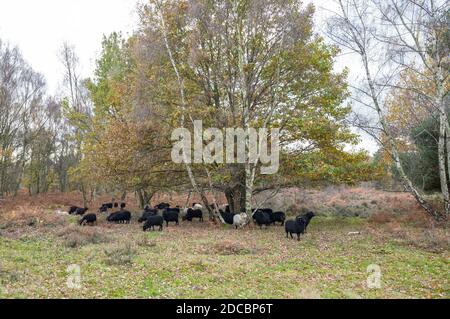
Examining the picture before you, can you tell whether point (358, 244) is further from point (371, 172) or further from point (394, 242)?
point (371, 172)

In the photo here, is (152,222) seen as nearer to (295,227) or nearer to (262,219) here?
(262,219)

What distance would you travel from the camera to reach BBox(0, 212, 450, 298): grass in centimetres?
882

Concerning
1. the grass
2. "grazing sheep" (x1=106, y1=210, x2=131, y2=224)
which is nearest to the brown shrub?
the grass

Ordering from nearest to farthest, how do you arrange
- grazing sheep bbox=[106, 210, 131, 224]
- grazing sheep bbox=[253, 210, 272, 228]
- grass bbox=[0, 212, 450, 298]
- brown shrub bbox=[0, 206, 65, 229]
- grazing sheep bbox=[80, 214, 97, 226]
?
grass bbox=[0, 212, 450, 298], brown shrub bbox=[0, 206, 65, 229], grazing sheep bbox=[253, 210, 272, 228], grazing sheep bbox=[80, 214, 97, 226], grazing sheep bbox=[106, 210, 131, 224]

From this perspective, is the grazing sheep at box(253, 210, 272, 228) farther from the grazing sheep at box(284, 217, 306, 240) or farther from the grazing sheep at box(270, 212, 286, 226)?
the grazing sheep at box(284, 217, 306, 240)

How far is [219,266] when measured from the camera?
1113 centimetres

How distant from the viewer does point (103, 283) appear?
9.25 metres

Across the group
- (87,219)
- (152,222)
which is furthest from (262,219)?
(87,219)

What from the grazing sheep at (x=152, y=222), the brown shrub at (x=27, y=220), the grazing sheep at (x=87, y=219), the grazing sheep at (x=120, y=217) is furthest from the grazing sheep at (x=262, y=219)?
the brown shrub at (x=27, y=220)

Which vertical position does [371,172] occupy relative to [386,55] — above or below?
below

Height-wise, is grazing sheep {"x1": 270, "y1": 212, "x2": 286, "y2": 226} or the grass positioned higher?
grazing sheep {"x1": 270, "y1": 212, "x2": 286, "y2": 226}

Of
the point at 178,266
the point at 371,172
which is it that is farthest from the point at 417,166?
the point at 178,266
